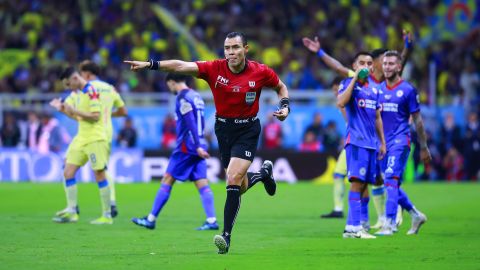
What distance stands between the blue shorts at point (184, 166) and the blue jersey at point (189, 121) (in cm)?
10

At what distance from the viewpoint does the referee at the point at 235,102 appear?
11.1 meters

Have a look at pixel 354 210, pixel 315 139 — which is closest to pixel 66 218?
pixel 354 210

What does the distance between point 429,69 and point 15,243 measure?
2124cm

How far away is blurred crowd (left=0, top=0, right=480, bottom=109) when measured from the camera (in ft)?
103

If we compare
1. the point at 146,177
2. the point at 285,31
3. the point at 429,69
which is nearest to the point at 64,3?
the point at 285,31

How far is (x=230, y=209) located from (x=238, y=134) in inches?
36.7

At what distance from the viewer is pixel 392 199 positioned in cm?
1351

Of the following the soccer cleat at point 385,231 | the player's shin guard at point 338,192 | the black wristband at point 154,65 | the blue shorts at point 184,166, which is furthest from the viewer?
the player's shin guard at point 338,192

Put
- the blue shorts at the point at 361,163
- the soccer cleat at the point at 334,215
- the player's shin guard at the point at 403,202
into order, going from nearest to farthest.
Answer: the blue shorts at the point at 361,163, the player's shin guard at the point at 403,202, the soccer cleat at the point at 334,215

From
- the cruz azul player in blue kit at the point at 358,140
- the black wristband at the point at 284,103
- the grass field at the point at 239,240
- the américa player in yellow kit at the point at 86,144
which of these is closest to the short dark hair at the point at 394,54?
the cruz azul player in blue kit at the point at 358,140

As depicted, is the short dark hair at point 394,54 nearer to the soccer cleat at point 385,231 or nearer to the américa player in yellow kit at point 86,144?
the soccer cleat at point 385,231

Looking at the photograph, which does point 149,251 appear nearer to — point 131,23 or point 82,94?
point 82,94

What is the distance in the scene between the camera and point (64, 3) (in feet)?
120

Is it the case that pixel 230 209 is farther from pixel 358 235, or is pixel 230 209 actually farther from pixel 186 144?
pixel 186 144
